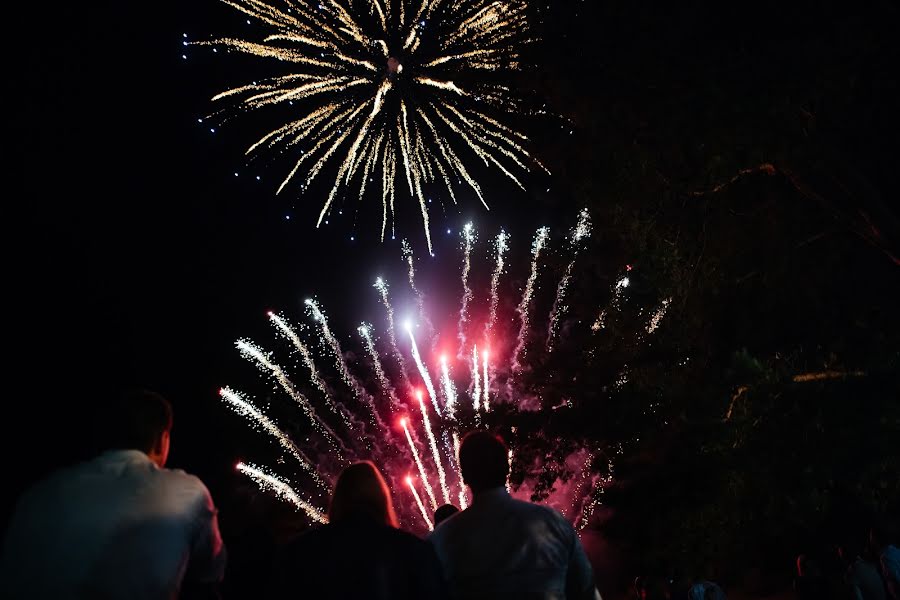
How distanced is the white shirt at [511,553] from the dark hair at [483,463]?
0.09m

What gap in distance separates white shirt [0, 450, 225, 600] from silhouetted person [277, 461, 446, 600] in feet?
1.38

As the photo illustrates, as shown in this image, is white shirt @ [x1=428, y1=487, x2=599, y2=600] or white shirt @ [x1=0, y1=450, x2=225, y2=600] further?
white shirt @ [x1=428, y1=487, x2=599, y2=600]

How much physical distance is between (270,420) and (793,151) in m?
35.8

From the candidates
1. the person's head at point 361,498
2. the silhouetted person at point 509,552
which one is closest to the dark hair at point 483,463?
the silhouetted person at point 509,552

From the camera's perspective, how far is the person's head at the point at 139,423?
9.30 ft

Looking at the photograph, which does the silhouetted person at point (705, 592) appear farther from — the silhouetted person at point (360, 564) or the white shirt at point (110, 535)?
the white shirt at point (110, 535)

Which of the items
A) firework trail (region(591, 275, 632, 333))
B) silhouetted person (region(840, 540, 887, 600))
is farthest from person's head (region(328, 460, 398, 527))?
firework trail (region(591, 275, 632, 333))

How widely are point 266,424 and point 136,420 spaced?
1524 inches

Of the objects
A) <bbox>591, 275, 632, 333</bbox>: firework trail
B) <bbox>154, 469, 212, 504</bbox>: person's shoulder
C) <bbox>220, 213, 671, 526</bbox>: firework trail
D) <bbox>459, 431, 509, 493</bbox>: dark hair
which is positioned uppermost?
<bbox>220, 213, 671, 526</bbox>: firework trail

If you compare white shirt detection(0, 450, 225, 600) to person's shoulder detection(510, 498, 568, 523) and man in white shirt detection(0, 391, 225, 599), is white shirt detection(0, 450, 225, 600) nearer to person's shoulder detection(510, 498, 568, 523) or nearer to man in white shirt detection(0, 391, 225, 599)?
man in white shirt detection(0, 391, 225, 599)

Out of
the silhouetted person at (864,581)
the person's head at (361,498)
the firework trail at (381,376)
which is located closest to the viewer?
the person's head at (361,498)

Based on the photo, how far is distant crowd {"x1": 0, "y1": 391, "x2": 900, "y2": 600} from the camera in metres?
2.42

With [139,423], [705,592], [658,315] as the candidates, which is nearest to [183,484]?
[139,423]

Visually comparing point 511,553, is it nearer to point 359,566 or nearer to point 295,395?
point 359,566
